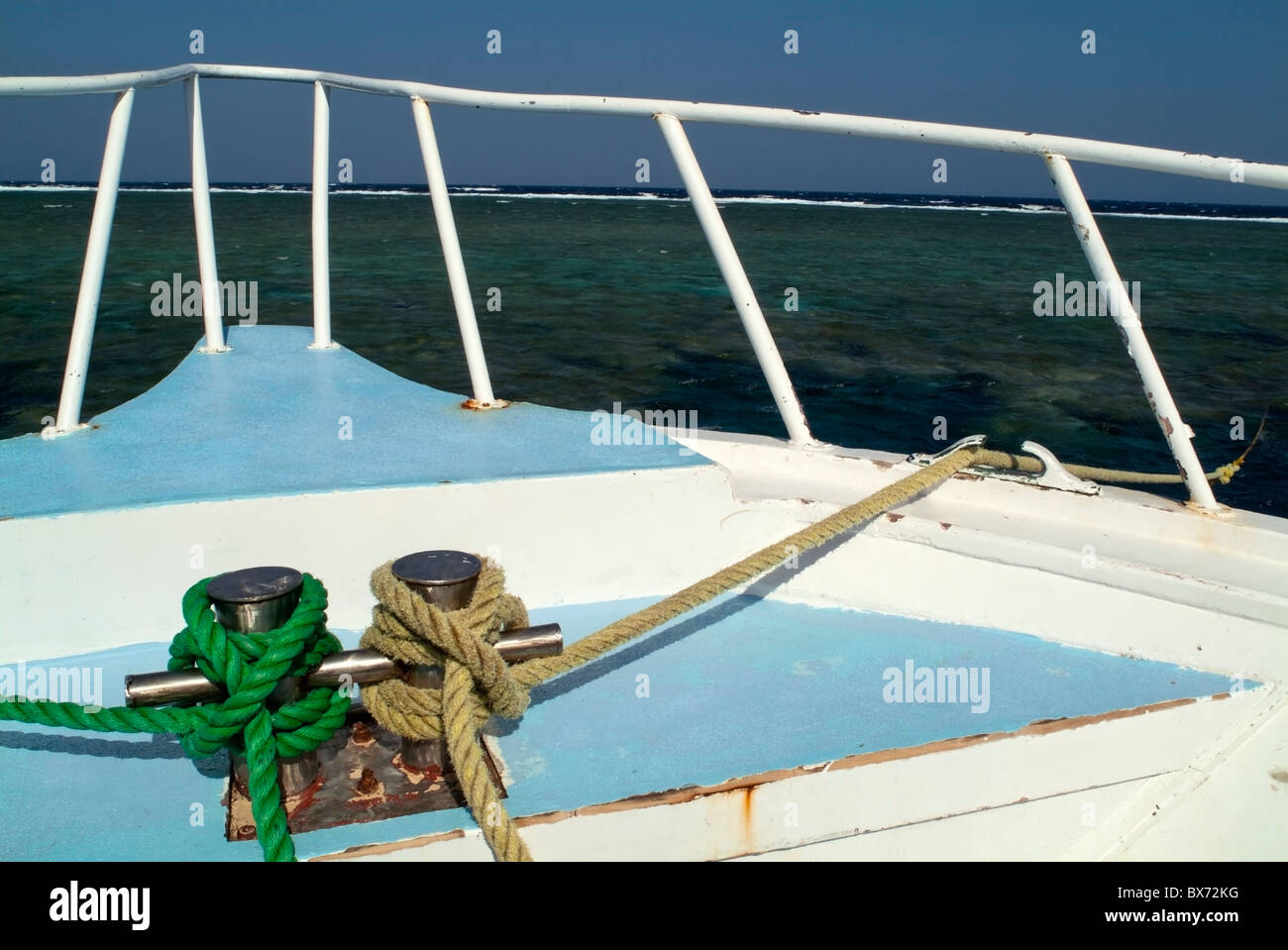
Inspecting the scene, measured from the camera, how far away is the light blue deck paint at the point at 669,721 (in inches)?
51.5

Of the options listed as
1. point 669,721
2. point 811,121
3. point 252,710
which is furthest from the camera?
point 811,121

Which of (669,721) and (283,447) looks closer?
(669,721)

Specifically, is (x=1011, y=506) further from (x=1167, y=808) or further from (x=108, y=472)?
(x=108, y=472)

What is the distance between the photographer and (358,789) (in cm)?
132

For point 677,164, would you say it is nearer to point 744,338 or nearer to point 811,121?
point 811,121

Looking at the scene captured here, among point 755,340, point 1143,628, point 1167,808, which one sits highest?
point 755,340

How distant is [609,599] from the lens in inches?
83.0

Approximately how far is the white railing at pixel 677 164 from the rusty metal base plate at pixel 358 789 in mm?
1284

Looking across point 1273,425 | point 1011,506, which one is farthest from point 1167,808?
point 1273,425

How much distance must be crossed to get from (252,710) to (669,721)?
700mm

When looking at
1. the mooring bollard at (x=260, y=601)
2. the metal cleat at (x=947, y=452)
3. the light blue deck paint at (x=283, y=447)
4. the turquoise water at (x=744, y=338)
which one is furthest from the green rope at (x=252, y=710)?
the turquoise water at (x=744, y=338)

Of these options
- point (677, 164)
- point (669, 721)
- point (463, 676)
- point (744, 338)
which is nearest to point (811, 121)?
point (677, 164)

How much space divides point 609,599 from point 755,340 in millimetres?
729
